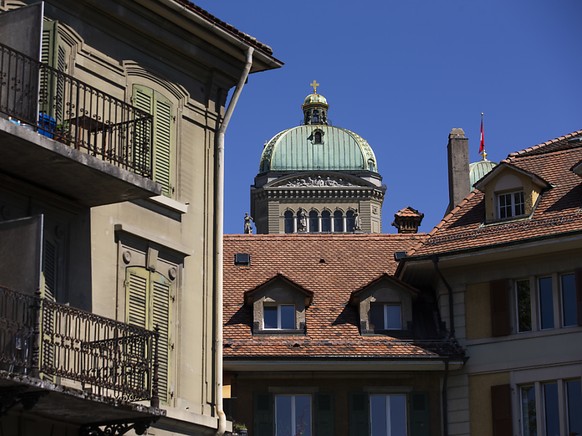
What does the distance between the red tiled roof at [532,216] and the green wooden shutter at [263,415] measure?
5017 mm

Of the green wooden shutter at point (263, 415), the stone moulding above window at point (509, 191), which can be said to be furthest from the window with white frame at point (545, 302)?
the green wooden shutter at point (263, 415)

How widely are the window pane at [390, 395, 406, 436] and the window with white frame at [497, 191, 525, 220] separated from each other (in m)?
5.01

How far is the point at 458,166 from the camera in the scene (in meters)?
51.9

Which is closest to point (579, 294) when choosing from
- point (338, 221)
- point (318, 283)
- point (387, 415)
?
point (387, 415)

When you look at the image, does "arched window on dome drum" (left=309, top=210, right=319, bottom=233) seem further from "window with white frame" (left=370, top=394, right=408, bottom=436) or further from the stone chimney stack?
"window with white frame" (left=370, top=394, right=408, bottom=436)

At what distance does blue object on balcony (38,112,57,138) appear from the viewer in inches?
898

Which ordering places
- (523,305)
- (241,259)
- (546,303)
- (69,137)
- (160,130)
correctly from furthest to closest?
(241,259) < (523,305) < (546,303) < (160,130) < (69,137)

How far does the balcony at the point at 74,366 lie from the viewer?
20938 mm

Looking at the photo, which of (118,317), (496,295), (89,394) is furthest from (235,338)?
(89,394)

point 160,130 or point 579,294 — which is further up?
point 160,130

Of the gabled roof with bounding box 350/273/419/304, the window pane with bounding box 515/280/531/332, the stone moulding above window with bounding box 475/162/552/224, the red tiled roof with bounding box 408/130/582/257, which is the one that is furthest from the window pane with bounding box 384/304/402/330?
the window pane with bounding box 515/280/531/332

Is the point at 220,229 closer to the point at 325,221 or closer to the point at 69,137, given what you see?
the point at 69,137

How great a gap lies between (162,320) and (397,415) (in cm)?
1502

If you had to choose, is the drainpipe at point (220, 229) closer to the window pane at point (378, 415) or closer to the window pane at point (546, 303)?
the window pane at point (378, 415)
